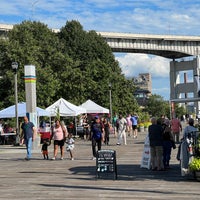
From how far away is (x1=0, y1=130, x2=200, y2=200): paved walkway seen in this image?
11.6 m

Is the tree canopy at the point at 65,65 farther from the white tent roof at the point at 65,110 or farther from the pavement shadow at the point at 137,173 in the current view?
the pavement shadow at the point at 137,173

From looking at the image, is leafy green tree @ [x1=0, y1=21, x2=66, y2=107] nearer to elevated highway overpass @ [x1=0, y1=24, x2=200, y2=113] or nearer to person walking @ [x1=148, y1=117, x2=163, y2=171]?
elevated highway overpass @ [x1=0, y1=24, x2=200, y2=113]

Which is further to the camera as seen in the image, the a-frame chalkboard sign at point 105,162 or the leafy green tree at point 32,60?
the leafy green tree at point 32,60

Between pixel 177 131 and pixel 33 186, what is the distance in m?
17.0

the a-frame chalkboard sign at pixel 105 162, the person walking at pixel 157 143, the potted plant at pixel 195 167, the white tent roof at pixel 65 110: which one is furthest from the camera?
the white tent roof at pixel 65 110

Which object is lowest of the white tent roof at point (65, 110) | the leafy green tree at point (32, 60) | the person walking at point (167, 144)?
the person walking at point (167, 144)

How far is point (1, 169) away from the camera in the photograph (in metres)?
18.0

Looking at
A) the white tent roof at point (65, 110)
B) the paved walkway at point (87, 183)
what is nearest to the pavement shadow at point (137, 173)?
the paved walkway at point (87, 183)

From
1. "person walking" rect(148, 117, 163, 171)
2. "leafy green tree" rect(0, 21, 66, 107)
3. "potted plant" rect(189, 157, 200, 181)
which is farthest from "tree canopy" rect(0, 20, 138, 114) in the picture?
"potted plant" rect(189, 157, 200, 181)

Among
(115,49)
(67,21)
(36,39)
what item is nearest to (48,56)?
(36,39)

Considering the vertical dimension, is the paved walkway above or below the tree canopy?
below

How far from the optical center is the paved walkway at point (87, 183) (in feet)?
38.0

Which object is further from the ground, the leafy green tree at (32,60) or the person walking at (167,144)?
the leafy green tree at (32,60)

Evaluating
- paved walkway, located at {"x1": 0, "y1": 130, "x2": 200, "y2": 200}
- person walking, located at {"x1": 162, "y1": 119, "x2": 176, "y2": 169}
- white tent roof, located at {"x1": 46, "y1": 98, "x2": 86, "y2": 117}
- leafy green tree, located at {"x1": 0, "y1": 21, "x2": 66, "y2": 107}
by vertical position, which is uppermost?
leafy green tree, located at {"x1": 0, "y1": 21, "x2": 66, "y2": 107}
